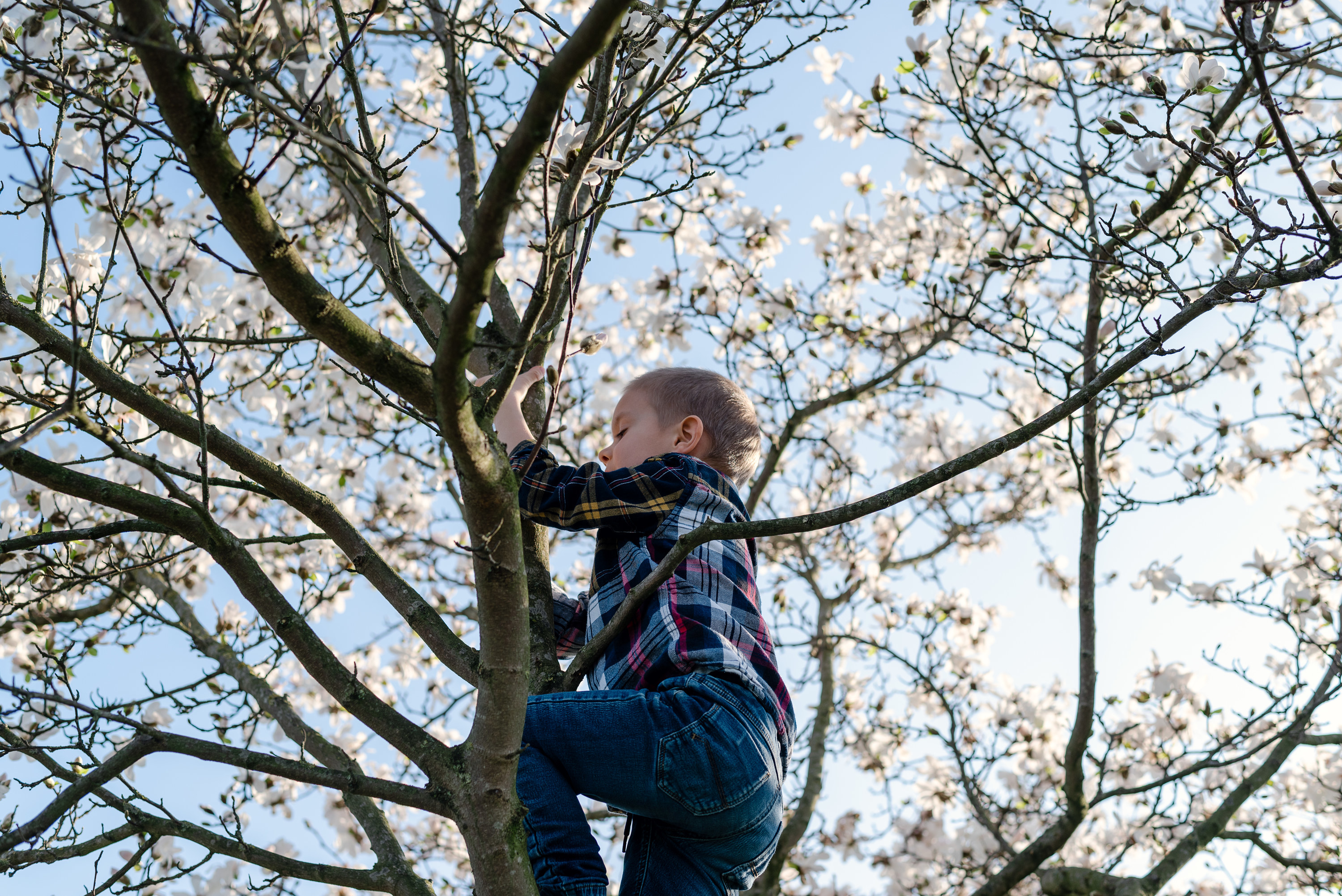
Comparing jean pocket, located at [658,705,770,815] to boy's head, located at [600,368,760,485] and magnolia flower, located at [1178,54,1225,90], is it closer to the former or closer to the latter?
boy's head, located at [600,368,760,485]

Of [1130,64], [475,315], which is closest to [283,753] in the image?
[475,315]

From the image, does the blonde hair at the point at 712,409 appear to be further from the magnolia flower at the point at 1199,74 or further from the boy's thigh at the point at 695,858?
the magnolia flower at the point at 1199,74

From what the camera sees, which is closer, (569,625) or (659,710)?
(659,710)

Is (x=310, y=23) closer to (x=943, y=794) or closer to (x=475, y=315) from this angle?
(x=475, y=315)

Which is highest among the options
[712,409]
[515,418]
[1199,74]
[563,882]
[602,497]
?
[1199,74]

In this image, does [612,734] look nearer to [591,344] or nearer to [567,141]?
[591,344]

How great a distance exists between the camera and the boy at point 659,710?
165 centimetres

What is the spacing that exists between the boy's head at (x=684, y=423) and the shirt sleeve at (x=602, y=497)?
0.30m

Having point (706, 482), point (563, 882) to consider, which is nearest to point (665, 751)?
point (563, 882)

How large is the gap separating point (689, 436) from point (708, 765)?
0.89 meters

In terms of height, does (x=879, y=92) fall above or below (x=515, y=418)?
above

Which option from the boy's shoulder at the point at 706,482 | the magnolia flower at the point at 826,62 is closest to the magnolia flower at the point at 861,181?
the magnolia flower at the point at 826,62

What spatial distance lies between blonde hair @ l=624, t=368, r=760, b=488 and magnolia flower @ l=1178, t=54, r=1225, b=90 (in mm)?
1199

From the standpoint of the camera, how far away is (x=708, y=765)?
164 cm
